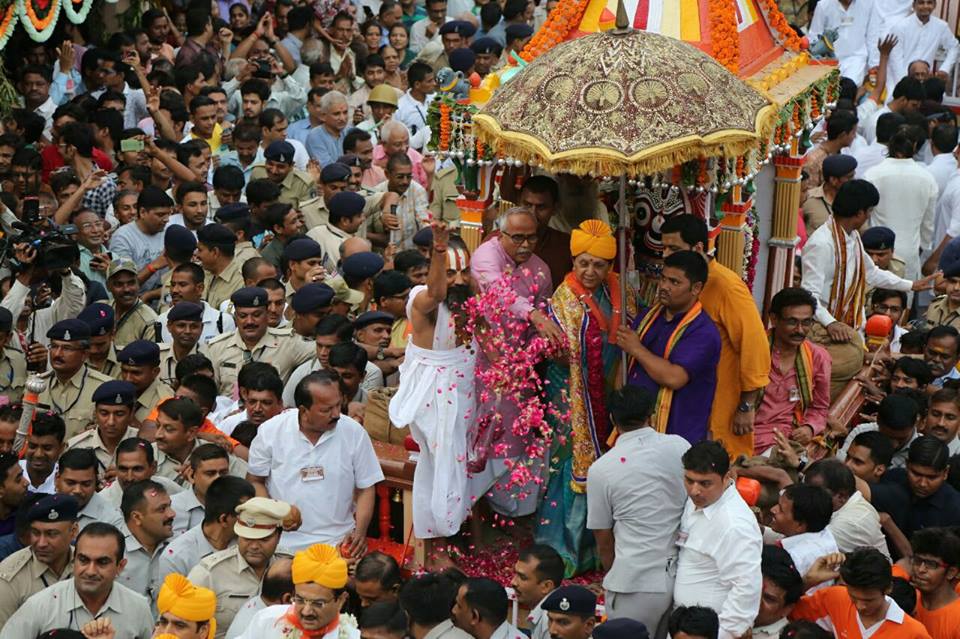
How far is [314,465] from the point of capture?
8.77m

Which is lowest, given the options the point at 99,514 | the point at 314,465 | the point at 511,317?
the point at 99,514

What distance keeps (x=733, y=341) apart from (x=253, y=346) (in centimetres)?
319

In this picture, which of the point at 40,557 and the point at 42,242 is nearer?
the point at 40,557

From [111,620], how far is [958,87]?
556 inches

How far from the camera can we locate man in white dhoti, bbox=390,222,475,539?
877 centimetres

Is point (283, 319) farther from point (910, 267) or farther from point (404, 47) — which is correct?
point (404, 47)

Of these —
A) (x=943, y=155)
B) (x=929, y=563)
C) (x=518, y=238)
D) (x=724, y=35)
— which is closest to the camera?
(x=929, y=563)

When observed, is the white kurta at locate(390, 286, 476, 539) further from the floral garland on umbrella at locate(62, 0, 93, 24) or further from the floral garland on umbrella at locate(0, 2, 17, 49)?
the floral garland on umbrella at locate(62, 0, 93, 24)

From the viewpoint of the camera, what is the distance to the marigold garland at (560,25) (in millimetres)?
10359

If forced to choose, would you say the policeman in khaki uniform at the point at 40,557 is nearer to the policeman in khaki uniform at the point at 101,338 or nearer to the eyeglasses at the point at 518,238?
the policeman in khaki uniform at the point at 101,338

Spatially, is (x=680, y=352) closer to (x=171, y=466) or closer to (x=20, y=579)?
(x=171, y=466)

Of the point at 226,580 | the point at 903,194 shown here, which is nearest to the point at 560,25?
the point at 226,580

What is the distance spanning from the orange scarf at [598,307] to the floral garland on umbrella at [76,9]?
26.1 ft

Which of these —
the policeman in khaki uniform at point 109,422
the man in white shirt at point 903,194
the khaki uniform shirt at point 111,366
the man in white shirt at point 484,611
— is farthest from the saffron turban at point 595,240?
the man in white shirt at point 903,194
